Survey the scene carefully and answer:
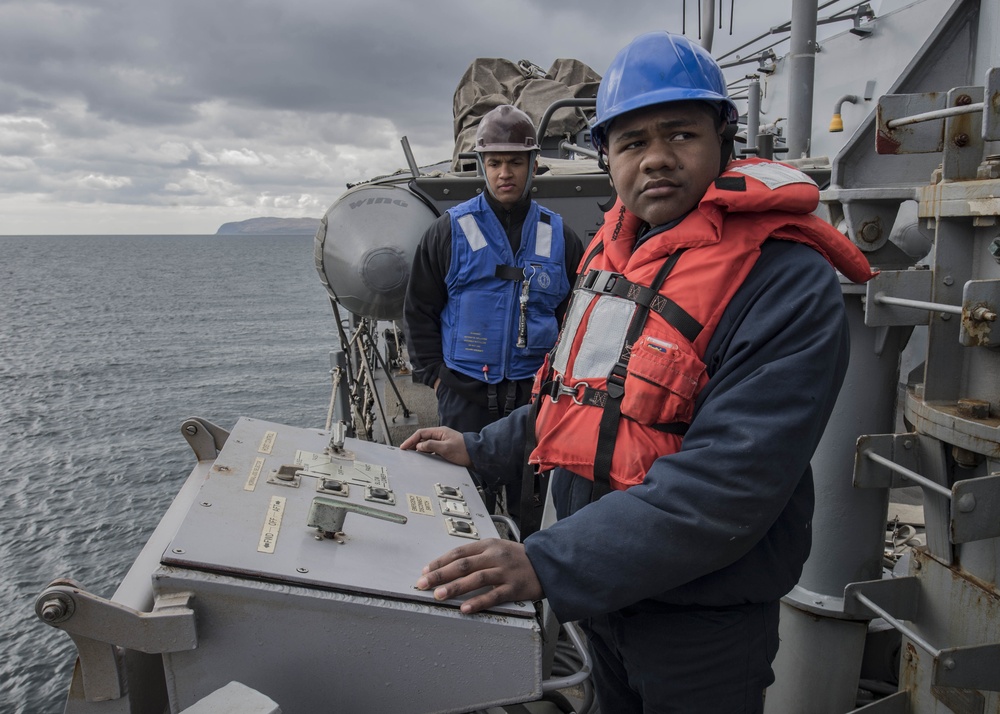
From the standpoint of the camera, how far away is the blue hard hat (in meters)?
1.62

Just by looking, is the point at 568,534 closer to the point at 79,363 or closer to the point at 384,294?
the point at 384,294

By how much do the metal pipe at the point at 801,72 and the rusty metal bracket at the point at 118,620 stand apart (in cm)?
523

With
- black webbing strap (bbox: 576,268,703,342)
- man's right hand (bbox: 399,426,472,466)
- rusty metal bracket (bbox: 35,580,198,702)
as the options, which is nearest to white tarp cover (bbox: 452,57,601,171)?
man's right hand (bbox: 399,426,472,466)

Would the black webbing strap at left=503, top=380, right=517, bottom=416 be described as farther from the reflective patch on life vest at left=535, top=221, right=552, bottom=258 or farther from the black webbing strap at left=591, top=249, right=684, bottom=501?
the black webbing strap at left=591, top=249, right=684, bottom=501

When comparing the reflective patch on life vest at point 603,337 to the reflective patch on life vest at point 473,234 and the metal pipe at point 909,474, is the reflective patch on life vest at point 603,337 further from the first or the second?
the reflective patch on life vest at point 473,234

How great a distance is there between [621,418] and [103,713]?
44.2 inches

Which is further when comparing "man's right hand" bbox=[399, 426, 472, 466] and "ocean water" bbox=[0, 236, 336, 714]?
"ocean water" bbox=[0, 236, 336, 714]

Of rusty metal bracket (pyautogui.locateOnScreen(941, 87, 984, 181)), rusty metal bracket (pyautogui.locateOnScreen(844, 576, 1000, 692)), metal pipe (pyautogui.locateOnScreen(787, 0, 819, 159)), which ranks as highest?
metal pipe (pyautogui.locateOnScreen(787, 0, 819, 159))

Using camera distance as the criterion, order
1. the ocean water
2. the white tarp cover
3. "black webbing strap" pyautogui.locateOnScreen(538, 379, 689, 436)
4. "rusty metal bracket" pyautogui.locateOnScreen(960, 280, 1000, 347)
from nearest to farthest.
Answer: "black webbing strap" pyautogui.locateOnScreen(538, 379, 689, 436), "rusty metal bracket" pyautogui.locateOnScreen(960, 280, 1000, 347), the white tarp cover, the ocean water

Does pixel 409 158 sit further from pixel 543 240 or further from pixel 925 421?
pixel 925 421

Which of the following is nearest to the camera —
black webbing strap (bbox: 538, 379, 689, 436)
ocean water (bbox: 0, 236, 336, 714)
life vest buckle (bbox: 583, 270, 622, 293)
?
black webbing strap (bbox: 538, 379, 689, 436)

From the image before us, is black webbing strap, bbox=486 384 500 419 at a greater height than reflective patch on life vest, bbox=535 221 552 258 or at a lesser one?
lesser

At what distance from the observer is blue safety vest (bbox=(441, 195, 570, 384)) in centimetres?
384

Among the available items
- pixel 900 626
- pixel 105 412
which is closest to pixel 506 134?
pixel 900 626
